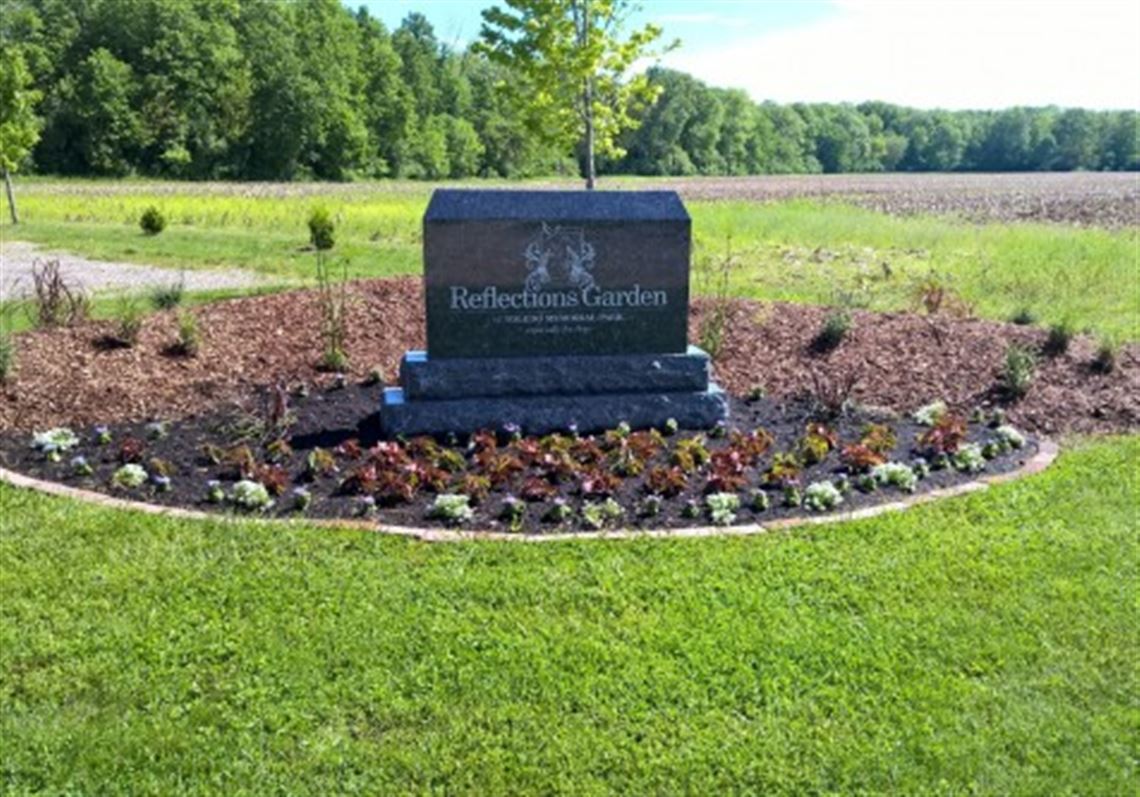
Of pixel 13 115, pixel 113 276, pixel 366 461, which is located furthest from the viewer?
pixel 13 115

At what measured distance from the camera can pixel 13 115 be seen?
24141 millimetres

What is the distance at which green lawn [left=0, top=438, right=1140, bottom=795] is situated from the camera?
352 centimetres

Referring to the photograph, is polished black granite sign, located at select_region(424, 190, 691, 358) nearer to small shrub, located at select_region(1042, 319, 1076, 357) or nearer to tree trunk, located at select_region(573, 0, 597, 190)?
small shrub, located at select_region(1042, 319, 1076, 357)

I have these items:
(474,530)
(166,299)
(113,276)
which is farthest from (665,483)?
(113,276)

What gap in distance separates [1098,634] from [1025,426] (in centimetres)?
366

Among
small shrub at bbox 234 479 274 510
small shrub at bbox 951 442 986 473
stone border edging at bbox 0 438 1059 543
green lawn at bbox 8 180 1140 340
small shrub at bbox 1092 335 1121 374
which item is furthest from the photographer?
green lawn at bbox 8 180 1140 340

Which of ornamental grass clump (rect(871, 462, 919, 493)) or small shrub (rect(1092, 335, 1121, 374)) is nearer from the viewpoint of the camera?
ornamental grass clump (rect(871, 462, 919, 493))

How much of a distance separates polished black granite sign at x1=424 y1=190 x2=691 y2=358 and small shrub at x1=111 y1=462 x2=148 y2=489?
2.15 m

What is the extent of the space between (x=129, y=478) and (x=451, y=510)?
1.97m

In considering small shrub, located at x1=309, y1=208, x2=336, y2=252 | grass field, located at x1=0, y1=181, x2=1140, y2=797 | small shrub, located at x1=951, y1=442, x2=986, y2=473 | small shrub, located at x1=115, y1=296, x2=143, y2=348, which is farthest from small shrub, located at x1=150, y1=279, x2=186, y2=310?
small shrub, located at x1=309, y1=208, x2=336, y2=252

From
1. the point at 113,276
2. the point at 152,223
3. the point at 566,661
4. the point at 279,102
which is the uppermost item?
the point at 279,102

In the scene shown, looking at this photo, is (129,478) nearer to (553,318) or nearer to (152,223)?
(553,318)

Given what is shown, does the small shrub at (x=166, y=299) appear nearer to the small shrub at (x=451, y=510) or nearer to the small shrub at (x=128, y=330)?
the small shrub at (x=128, y=330)

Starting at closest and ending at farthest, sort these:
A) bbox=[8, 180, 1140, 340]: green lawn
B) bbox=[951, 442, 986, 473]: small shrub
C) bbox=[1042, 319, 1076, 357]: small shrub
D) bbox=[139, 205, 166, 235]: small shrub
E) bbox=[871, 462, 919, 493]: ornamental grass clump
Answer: bbox=[871, 462, 919, 493]: ornamental grass clump, bbox=[951, 442, 986, 473]: small shrub, bbox=[1042, 319, 1076, 357]: small shrub, bbox=[8, 180, 1140, 340]: green lawn, bbox=[139, 205, 166, 235]: small shrub
